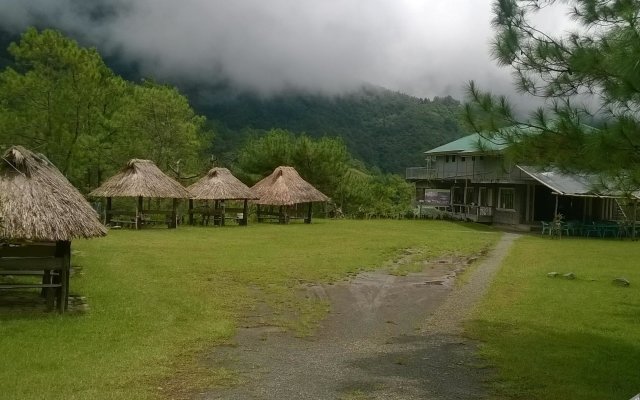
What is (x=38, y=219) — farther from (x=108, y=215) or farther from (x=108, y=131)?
(x=108, y=131)

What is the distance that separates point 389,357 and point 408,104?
3021 inches

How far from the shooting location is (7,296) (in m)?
10.8

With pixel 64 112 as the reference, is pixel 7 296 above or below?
below

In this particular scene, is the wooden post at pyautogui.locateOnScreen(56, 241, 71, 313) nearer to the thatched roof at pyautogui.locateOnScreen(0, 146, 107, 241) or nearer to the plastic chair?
the thatched roof at pyautogui.locateOnScreen(0, 146, 107, 241)

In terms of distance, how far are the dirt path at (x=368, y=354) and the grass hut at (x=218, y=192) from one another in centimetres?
1791

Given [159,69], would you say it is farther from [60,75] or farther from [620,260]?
[620,260]

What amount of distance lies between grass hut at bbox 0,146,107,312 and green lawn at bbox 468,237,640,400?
21.1 feet

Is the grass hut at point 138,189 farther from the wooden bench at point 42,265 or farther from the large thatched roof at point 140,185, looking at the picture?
the wooden bench at point 42,265

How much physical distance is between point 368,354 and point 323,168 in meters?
33.7

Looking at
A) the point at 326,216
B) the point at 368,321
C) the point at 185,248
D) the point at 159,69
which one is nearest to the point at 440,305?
the point at 368,321

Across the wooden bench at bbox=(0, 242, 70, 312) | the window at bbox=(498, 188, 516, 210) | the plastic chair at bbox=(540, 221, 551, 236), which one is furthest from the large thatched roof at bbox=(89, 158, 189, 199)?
the window at bbox=(498, 188, 516, 210)

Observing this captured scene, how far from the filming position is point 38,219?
9.12m

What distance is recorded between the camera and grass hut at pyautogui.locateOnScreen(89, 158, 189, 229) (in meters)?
25.8

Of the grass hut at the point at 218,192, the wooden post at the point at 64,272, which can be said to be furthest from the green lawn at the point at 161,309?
the grass hut at the point at 218,192
